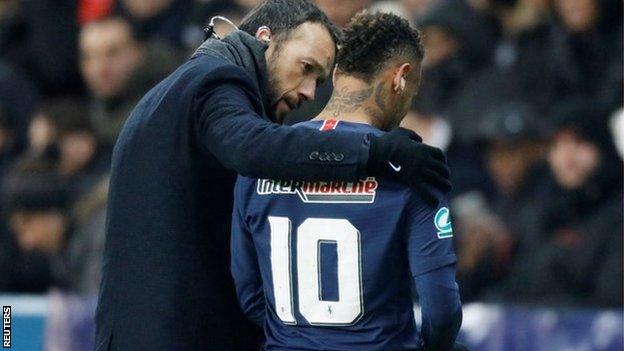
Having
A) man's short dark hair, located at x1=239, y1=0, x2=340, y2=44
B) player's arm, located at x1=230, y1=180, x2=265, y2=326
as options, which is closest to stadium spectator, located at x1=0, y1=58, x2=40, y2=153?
man's short dark hair, located at x1=239, y1=0, x2=340, y2=44

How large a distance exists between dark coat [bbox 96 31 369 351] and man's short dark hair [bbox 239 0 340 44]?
200 millimetres

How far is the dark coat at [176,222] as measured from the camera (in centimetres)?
425

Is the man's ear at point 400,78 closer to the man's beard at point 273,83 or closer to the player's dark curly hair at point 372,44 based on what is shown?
the player's dark curly hair at point 372,44

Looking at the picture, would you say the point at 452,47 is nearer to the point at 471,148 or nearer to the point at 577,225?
the point at 471,148

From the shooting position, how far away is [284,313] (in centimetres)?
416

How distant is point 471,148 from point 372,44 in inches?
162

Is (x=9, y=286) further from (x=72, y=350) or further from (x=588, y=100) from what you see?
(x=588, y=100)

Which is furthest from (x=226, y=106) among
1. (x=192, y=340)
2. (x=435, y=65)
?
(x=435, y=65)

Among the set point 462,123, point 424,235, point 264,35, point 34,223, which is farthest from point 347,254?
point 34,223

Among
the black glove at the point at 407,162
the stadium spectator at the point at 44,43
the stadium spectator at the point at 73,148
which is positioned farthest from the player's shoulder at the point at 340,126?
the stadium spectator at the point at 44,43

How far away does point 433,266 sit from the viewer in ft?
13.2

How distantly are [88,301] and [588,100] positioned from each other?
2.80 m

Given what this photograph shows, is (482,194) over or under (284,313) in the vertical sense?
over

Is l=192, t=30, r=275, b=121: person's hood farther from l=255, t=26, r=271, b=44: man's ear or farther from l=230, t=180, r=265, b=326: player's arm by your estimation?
l=230, t=180, r=265, b=326: player's arm
